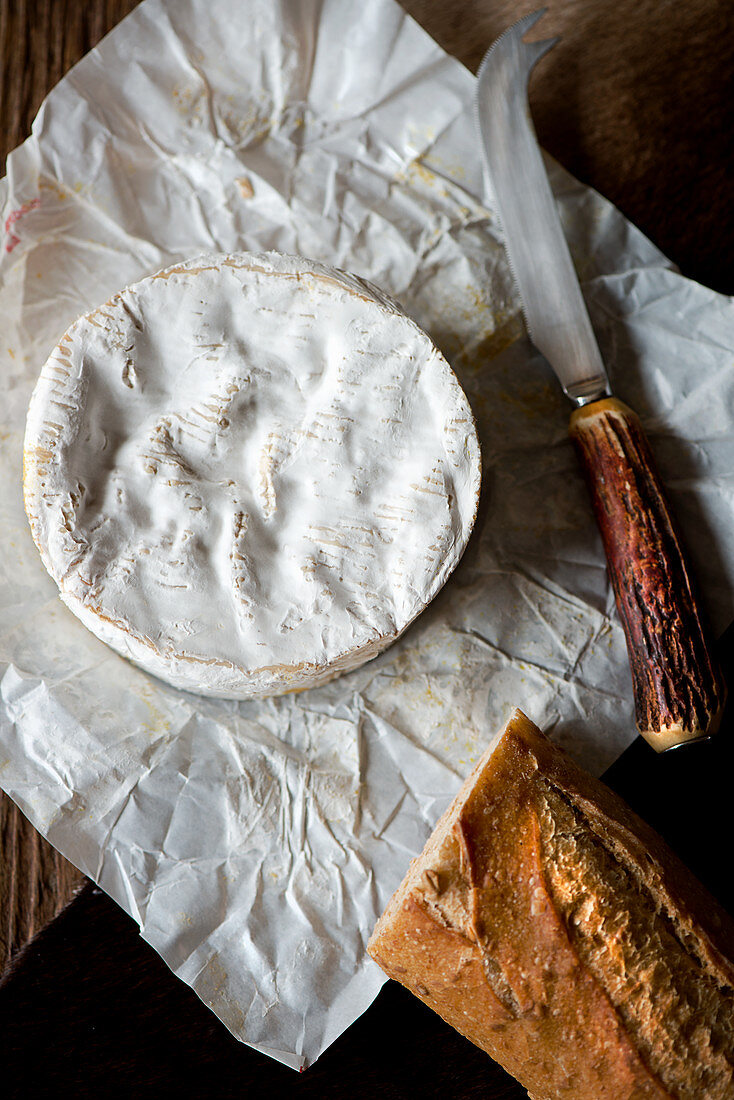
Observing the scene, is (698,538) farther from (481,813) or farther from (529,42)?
(529,42)

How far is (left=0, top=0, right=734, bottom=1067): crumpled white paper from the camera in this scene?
1041 mm

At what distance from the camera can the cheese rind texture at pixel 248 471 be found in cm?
94

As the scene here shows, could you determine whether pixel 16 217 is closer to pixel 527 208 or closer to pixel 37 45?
pixel 37 45

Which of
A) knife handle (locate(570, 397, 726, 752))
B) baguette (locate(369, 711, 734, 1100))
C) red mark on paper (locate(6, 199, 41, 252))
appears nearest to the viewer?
baguette (locate(369, 711, 734, 1100))

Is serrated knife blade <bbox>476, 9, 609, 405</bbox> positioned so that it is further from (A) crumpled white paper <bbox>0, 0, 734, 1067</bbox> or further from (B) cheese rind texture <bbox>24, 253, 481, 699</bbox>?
(B) cheese rind texture <bbox>24, 253, 481, 699</bbox>

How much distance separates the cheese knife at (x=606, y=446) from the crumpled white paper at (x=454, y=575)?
64 mm

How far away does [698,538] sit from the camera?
113 cm

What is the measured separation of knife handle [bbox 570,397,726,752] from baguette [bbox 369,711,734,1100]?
179 millimetres

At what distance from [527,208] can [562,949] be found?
94 cm

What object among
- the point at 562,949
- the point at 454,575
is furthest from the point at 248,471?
the point at 562,949

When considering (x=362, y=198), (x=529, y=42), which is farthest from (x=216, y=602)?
(x=529, y=42)

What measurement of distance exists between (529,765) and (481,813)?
0.27ft

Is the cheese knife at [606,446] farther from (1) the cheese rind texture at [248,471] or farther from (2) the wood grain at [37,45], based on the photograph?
(2) the wood grain at [37,45]

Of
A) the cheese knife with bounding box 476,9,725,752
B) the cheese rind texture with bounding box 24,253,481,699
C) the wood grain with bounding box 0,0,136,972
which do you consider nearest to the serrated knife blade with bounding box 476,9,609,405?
the cheese knife with bounding box 476,9,725,752
